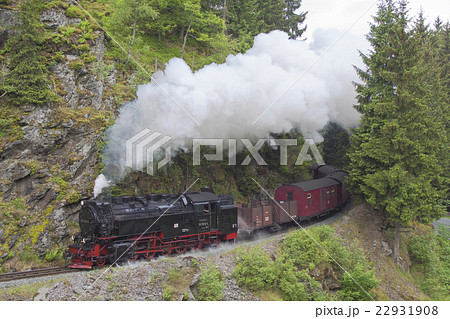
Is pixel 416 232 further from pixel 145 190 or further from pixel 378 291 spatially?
pixel 145 190

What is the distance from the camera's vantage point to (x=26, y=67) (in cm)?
1339

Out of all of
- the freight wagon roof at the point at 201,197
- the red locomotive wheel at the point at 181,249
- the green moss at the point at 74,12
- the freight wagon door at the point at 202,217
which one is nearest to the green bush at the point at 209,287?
the red locomotive wheel at the point at 181,249

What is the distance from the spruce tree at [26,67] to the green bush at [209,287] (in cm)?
1029

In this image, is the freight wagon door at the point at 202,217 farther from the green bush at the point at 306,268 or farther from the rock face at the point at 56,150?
the rock face at the point at 56,150

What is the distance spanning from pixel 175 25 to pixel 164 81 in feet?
36.0

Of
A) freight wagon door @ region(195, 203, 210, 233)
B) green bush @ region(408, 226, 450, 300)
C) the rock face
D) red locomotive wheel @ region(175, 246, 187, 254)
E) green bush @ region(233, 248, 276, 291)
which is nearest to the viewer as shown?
green bush @ region(233, 248, 276, 291)

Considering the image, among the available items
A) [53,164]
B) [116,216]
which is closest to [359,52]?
[116,216]

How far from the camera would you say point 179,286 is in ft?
30.7

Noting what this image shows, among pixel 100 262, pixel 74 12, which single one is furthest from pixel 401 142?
pixel 74 12

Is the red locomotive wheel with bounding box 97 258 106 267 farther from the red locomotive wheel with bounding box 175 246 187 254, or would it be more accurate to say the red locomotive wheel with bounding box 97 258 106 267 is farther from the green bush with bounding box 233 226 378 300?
the green bush with bounding box 233 226 378 300

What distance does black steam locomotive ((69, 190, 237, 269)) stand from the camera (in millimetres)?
10859

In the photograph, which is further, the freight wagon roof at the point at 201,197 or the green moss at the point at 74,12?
the green moss at the point at 74,12

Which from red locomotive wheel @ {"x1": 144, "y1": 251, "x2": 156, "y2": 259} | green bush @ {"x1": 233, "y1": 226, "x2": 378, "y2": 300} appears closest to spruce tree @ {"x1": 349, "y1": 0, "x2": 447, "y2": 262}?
green bush @ {"x1": 233, "y1": 226, "x2": 378, "y2": 300}

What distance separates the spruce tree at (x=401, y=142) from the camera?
14547 mm
